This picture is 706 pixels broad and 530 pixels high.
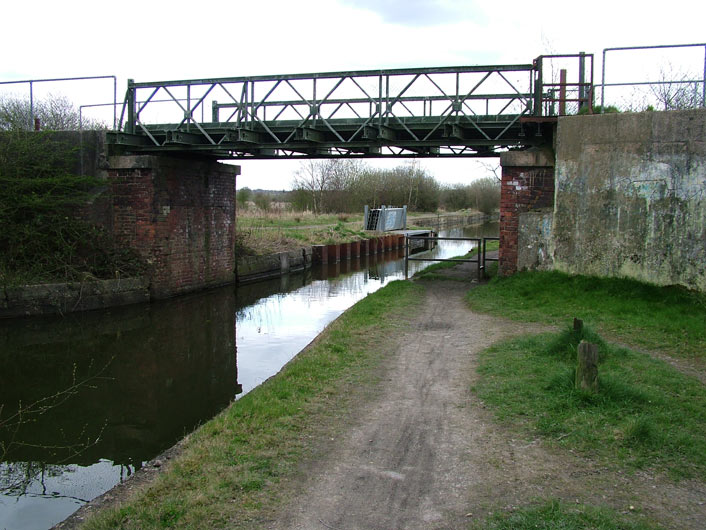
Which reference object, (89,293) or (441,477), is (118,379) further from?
(441,477)

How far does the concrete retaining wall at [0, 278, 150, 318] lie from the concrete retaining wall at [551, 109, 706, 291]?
31.2 ft

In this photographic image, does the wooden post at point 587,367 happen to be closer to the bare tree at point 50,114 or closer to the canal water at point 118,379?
the canal water at point 118,379

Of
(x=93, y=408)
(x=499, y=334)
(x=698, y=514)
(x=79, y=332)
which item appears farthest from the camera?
(x=79, y=332)

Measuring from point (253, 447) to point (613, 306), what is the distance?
7117mm

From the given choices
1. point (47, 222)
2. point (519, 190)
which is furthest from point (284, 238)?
point (519, 190)

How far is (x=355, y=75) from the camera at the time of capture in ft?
46.1

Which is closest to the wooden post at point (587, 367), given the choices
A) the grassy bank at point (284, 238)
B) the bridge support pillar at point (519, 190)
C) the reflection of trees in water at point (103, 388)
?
the reflection of trees in water at point (103, 388)

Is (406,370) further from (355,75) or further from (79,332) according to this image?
(355,75)

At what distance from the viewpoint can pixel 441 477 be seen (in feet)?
14.7

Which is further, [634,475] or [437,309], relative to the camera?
[437,309]

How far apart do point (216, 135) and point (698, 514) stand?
14.3m

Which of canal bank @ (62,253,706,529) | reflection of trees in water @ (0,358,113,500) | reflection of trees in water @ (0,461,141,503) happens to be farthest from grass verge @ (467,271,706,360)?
reflection of trees in water @ (0,358,113,500)

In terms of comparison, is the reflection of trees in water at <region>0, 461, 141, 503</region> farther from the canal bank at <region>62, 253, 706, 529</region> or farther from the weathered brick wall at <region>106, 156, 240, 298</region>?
the weathered brick wall at <region>106, 156, 240, 298</region>

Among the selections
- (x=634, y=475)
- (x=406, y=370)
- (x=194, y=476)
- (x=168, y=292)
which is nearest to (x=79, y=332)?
(x=168, y=292)
